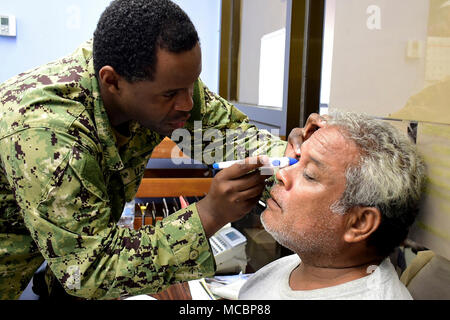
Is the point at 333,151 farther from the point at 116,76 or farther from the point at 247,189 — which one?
the point at 116,76

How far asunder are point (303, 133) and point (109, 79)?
600 mm

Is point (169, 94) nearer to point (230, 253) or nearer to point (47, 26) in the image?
point (230, 253)

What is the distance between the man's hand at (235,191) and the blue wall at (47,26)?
267cm

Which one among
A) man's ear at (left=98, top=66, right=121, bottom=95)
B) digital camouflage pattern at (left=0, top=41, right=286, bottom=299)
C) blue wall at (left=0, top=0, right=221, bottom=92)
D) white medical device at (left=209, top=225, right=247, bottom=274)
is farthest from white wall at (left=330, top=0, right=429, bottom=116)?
blue wall at (left=0, top=0, right=221, bottom=92)

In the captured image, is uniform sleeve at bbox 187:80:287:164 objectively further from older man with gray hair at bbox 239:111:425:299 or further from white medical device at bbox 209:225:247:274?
white medical device at bbox 209:225:247:274

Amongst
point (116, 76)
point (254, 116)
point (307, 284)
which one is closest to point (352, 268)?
point (307, 284)

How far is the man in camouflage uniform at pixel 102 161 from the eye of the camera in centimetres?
99

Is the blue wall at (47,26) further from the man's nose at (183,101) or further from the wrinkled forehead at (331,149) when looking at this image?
the wrinkled forehead at (331,149)

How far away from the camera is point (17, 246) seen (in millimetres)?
1330

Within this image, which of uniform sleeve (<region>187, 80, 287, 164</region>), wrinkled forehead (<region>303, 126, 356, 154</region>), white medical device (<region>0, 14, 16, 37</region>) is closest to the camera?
wrinkled forehead (<region>303, 126, 356, 154</region>)

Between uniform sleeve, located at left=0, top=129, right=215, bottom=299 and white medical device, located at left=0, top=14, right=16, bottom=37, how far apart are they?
2.59m

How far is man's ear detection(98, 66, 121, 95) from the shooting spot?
1085 mm

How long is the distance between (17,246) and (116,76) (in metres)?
0.70

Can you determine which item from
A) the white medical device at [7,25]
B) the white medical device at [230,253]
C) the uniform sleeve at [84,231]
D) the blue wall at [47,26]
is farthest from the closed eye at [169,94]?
the white medical device at [7,25]
